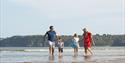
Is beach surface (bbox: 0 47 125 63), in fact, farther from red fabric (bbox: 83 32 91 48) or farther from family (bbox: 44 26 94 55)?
red fabric (bbox: 83 32 91 48)

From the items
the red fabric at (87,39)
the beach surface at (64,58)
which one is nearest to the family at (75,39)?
the red fabric at (87,39)

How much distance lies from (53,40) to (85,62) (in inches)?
280

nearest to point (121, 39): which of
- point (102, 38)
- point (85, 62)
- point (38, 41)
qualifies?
point (102, 38)

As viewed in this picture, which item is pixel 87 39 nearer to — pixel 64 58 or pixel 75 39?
pixel 64 58

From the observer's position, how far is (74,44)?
117 ft

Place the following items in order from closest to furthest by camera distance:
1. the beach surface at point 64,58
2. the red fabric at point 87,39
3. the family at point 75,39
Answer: the beach surface at point 64,58
the family at point 75,39
the red fabric at point 87,39

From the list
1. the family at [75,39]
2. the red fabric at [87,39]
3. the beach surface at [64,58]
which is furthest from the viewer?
the red fabric at [87,39]

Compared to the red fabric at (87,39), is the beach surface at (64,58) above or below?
below

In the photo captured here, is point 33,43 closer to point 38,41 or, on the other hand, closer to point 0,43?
point 38,41

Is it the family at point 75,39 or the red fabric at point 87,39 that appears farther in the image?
the red fabric at point 87,39

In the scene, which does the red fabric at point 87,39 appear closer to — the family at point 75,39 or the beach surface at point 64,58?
the family at point 75,39

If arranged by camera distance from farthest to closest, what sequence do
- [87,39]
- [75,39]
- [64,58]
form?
[75,39] → [87,39] → [64,58]

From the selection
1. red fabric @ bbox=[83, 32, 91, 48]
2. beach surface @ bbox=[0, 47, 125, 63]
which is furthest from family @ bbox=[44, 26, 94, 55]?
beach surface @ bbox=[0, 47, 125, 63]

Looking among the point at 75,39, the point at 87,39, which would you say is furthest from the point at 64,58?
the point at 75,39
